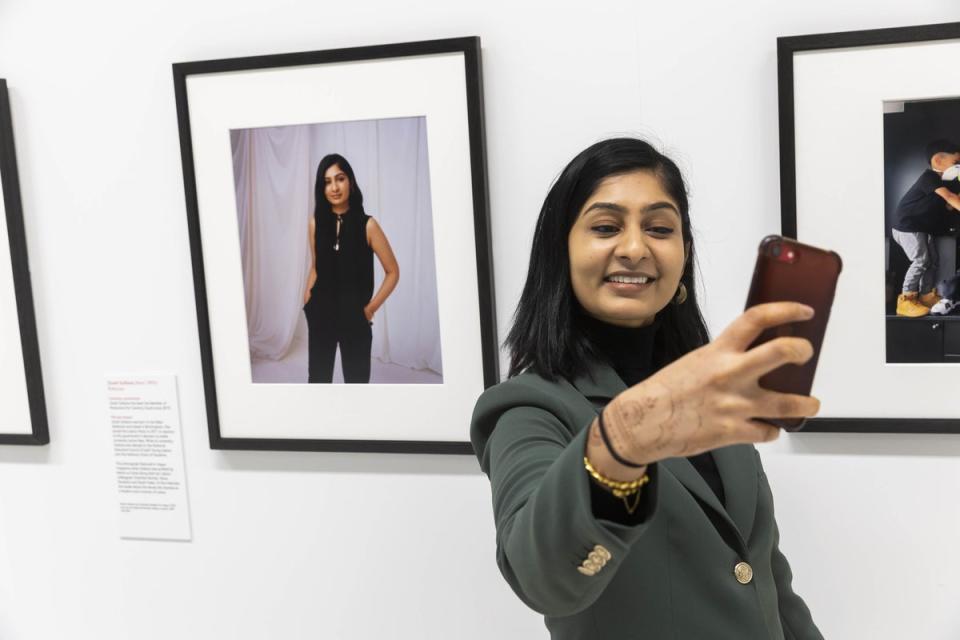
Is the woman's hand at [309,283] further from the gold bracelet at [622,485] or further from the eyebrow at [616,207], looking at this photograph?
the gold bracelet at [622,485]

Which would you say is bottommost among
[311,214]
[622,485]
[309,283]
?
[622,485]

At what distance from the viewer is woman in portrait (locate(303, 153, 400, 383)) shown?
132 cm

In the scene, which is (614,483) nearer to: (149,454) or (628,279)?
(628,279)

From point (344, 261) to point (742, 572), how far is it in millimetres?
750

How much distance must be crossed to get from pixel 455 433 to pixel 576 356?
1.50 feet

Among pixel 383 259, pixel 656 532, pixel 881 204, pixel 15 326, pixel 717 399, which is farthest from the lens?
pixel 15 326

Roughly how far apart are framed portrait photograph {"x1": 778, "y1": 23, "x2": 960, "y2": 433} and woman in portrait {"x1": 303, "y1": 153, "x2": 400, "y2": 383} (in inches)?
23.7

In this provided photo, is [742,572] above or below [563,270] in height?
below

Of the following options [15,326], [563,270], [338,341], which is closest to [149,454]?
[15,326]

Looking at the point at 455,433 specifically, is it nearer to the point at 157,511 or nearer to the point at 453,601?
the point at 453,601

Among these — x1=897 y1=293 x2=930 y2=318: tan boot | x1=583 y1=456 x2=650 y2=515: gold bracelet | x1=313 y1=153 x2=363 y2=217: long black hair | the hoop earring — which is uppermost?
x1=313 y1=153 x2=363 y2=217: long black hair

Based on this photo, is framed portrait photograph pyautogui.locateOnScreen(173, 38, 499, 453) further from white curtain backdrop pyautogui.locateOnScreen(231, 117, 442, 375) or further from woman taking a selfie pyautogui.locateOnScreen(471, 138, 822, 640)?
woman taking a selfie pyautogui.locateOnScreen(471, 138, 822, 640)

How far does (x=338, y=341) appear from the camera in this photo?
A: 1359mm

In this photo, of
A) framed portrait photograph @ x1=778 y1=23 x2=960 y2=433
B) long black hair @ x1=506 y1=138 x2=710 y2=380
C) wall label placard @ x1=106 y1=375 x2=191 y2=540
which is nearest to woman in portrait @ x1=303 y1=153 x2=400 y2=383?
wall label placard @ x1=106 y1=375 x2=191 y2=540
